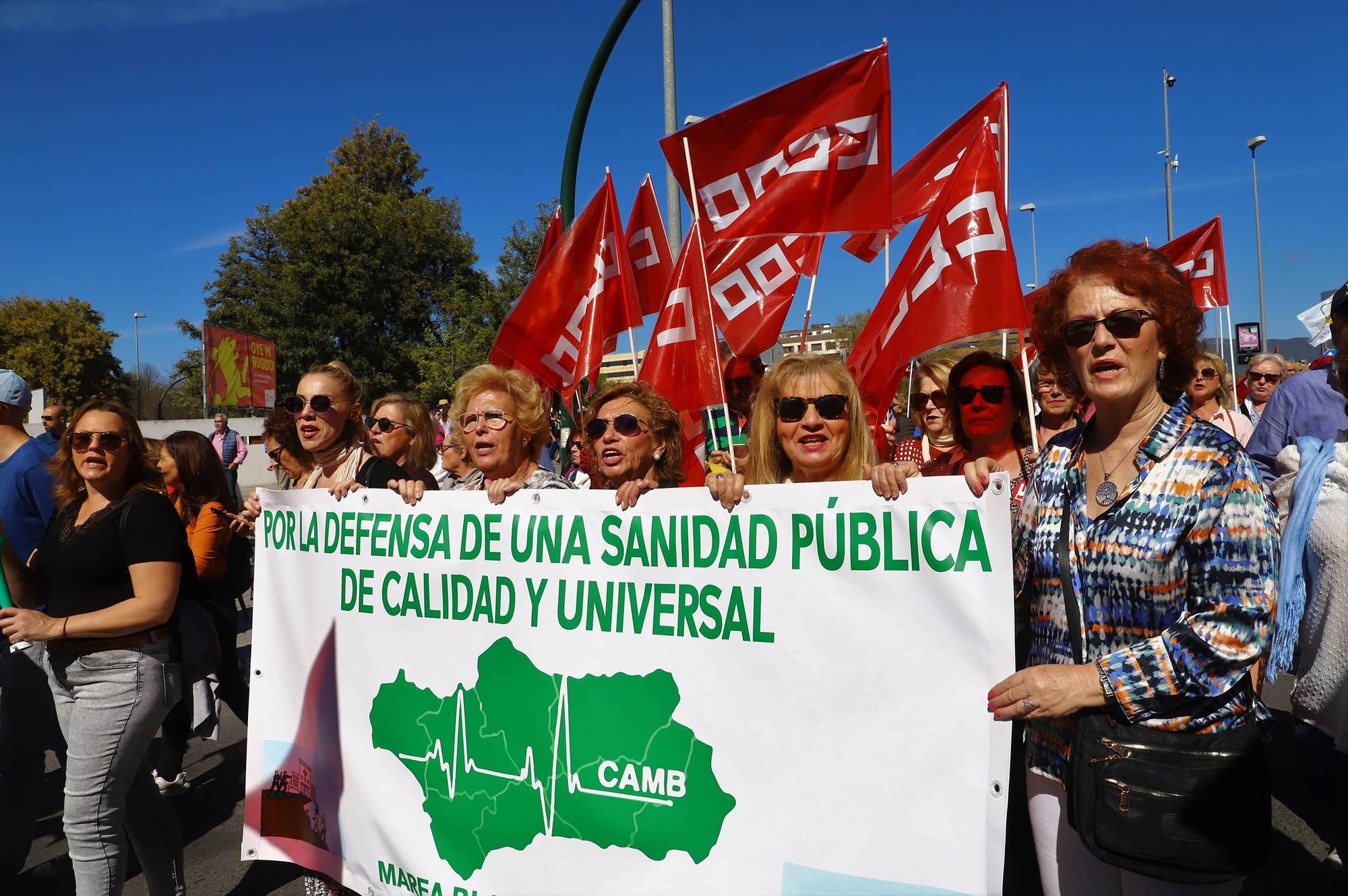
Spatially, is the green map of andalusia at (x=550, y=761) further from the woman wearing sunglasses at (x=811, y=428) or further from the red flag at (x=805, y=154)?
the red flag at (x=805, y=154)

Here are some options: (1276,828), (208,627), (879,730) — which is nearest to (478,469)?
(208,627)

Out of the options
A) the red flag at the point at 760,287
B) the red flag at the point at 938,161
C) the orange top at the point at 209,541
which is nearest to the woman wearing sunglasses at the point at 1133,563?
the red flag at the point at 938,161

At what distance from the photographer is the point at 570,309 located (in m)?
4.60

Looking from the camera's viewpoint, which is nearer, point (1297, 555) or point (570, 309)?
point (1297, 555)

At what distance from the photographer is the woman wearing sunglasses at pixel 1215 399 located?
631cm

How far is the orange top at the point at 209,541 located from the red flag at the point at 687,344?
2.40m

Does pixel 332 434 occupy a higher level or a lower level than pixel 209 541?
higher

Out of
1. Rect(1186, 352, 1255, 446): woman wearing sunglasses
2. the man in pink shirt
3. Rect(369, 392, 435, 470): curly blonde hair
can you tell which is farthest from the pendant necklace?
the man in pink shirt

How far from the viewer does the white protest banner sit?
6.57 feet

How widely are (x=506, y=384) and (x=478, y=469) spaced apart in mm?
367

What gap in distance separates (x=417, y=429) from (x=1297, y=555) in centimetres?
451

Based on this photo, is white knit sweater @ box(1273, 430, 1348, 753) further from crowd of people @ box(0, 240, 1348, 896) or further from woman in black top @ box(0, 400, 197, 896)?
woman in black top @ box(0, 400, 197, 896)

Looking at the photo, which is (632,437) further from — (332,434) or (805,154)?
(805,154)

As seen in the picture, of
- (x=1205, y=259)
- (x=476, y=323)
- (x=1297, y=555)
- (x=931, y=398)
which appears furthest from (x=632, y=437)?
(x=476, y=323)
